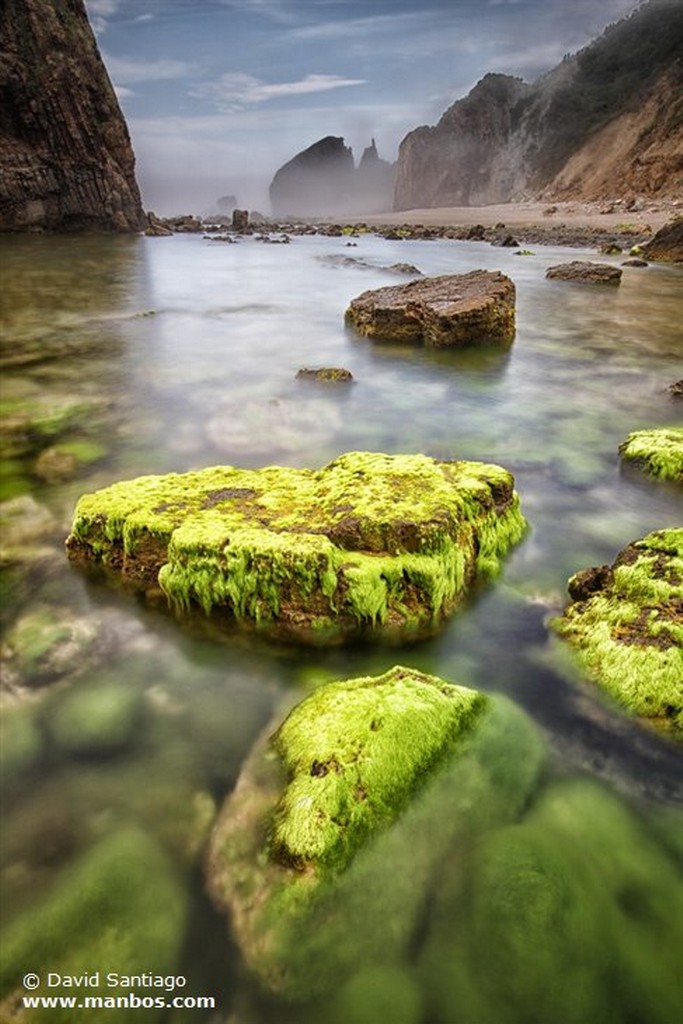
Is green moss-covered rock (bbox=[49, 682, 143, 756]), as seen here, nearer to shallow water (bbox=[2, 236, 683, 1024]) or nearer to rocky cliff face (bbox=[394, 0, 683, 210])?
shallow water (bbox=[2, 236, 683, 1024])

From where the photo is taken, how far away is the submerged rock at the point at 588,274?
20.3 meters

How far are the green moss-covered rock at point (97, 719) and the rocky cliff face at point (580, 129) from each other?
58.1 m

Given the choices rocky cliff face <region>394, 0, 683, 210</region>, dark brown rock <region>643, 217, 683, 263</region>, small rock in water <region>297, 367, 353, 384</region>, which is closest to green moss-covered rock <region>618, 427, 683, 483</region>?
small rock in water <region>297, 367, 353, 384</region>

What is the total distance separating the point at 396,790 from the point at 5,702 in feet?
7.65

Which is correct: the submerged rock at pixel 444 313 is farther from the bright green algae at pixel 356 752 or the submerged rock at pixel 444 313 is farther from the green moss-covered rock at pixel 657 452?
the bright green algae at pixel 356 752

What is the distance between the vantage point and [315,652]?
3926 mm

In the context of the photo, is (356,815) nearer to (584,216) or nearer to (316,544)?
(316,544)

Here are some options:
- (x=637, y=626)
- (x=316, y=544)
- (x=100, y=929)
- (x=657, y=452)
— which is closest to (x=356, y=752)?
(x=100, y=929)

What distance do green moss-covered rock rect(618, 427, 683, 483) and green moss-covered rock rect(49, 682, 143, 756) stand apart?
5.58m

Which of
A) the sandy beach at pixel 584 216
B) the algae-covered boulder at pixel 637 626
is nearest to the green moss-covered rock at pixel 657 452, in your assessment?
the algae-covered boulder at pixel 637 626

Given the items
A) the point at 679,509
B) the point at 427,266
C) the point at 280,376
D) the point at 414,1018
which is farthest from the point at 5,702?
the point at 427,266

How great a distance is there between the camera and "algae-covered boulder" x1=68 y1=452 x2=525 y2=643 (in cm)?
400

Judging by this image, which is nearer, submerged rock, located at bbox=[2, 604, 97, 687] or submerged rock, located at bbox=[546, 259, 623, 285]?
submerged rock, located at bbox=[2, 604, 97, 687]

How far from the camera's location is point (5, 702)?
3.52 meters
